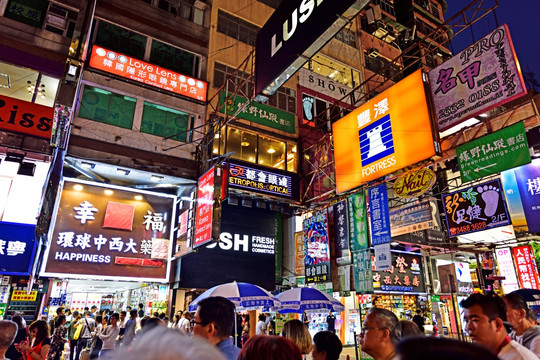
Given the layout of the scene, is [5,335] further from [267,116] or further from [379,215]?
[267,116]

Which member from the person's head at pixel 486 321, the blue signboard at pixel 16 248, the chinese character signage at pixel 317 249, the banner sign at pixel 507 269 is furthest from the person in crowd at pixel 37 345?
the banner sign at pixel 507 269

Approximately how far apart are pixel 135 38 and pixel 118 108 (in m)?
3.59

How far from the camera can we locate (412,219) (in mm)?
13664

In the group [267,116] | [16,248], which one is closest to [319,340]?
[16,248]

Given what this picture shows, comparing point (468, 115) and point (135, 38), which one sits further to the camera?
point (135, 38)

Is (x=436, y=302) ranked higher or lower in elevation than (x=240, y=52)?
lower

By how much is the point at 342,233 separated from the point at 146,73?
11.0m

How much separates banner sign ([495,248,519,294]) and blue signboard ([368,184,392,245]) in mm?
8234

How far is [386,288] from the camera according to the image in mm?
19234

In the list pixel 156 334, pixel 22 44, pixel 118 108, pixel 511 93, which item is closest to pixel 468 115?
pixel 511 93

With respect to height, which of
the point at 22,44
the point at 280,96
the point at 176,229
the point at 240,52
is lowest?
the point at 176,229

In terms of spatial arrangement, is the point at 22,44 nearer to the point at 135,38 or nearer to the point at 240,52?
the point at 135,38

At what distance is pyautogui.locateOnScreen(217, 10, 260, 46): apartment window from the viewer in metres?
18.8

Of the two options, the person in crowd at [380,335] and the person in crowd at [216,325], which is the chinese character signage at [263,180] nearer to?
the person in crowd at [216,325]
